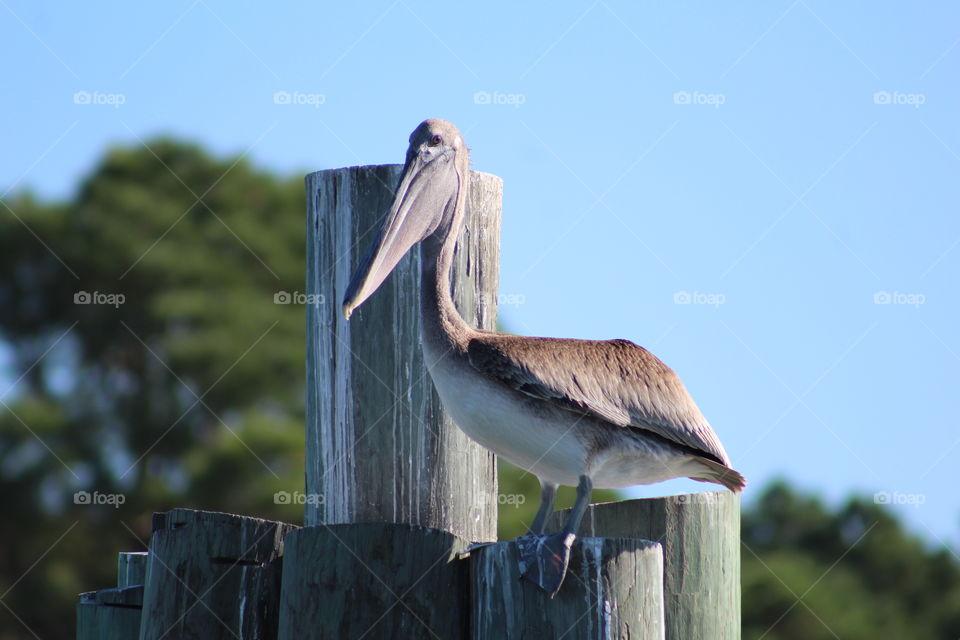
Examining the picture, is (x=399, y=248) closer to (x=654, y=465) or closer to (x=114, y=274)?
(x=654, y=465)

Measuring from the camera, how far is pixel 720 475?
530 centimetres

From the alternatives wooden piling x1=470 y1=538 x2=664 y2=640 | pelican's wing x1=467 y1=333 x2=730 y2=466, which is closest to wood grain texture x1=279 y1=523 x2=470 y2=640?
wooden piling x1=470 y1=538 x2=664 y2=640

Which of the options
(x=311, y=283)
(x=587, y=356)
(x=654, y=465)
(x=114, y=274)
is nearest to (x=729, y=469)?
(x=654, y=465)

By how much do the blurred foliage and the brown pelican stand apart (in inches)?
438

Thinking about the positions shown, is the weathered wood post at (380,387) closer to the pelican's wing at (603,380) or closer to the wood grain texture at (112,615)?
the pelican's wing at (603,380)

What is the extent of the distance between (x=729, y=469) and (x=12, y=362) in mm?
15898

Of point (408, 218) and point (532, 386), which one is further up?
point (408, 218)

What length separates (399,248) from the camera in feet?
16.0

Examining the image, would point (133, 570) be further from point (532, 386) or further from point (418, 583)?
point (532, 386)
